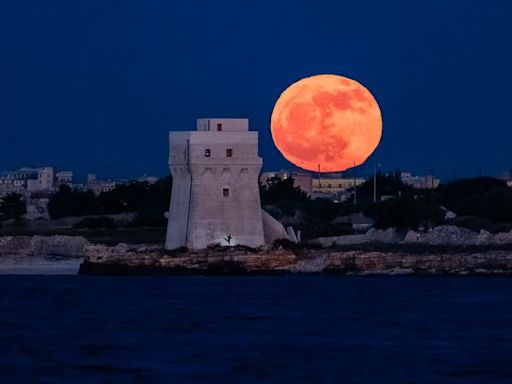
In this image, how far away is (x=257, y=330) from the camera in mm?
45531

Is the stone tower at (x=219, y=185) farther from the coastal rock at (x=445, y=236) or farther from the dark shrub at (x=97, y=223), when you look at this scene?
the dark shrub at (x=97, y=223)

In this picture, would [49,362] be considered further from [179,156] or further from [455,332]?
[179,156]

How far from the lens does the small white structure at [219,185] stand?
63.3 metres

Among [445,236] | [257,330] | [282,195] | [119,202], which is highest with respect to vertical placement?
[282,195]

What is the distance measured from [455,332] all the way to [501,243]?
2094 centimetres

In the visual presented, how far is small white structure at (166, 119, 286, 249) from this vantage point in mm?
63344

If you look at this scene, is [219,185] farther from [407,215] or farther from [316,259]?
[407,215]

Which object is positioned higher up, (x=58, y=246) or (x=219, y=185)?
(x=219, y=185)

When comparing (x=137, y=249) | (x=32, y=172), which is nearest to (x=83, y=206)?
(x=137, y=249)

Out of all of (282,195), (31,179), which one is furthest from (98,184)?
(282,195)

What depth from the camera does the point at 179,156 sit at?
210 ft

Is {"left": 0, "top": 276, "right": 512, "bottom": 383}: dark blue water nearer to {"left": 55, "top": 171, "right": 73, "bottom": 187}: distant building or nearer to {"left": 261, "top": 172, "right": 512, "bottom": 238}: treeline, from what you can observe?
{"left": 261, "top": 172, "right": 512, "bottom": 238}: treeline

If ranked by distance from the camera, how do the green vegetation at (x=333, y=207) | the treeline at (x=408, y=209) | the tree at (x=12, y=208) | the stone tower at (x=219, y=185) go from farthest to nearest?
1. the tree at (x=12, y=208)
2. the green vegetation at (x=333, y=207)
3. the treeline at (x=408, y=209)
4. the stone tower at (x=219, y=185)

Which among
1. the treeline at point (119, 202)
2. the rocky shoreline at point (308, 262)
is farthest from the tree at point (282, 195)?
the rocky shoreline at point (308, 262)
